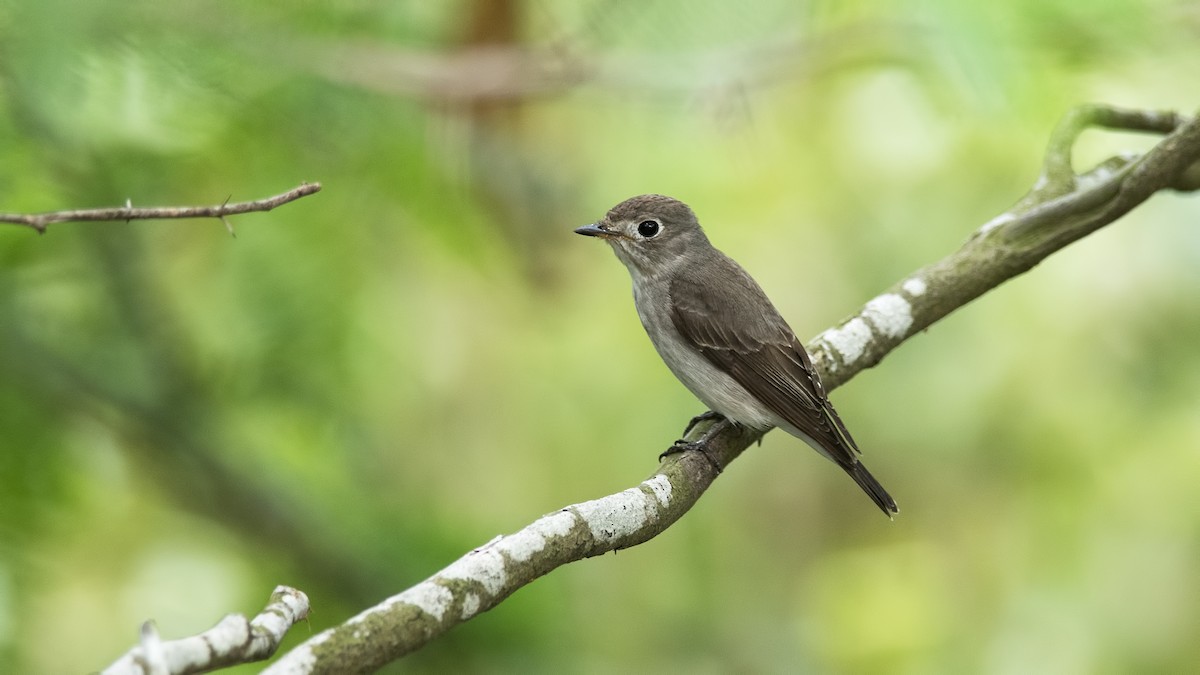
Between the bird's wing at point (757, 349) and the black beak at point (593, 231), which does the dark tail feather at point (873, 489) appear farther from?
the black beak at point (593, 231)

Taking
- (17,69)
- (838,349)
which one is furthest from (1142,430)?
(17,69)

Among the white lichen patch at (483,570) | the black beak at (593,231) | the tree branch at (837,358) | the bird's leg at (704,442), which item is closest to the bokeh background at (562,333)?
the tree branch at (837,358)

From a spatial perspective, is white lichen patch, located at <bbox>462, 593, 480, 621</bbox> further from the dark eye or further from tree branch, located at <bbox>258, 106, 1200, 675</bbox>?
the dark eye

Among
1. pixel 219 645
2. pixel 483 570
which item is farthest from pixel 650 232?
pixel 219 645

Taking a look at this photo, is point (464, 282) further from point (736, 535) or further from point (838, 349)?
point (838, 349)

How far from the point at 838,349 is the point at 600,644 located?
259 centimetres

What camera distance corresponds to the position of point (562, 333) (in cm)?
720

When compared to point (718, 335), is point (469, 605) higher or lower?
lower

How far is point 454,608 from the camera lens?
2.15m

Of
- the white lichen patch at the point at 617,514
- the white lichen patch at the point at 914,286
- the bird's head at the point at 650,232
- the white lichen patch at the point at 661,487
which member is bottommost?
the white lichen patch at the point at 617,514

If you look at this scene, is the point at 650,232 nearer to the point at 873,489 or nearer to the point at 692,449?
the point at 873,489

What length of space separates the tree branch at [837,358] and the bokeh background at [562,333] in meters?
0.37

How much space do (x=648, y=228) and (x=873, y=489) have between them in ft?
4.87

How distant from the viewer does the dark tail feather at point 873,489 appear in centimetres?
418
